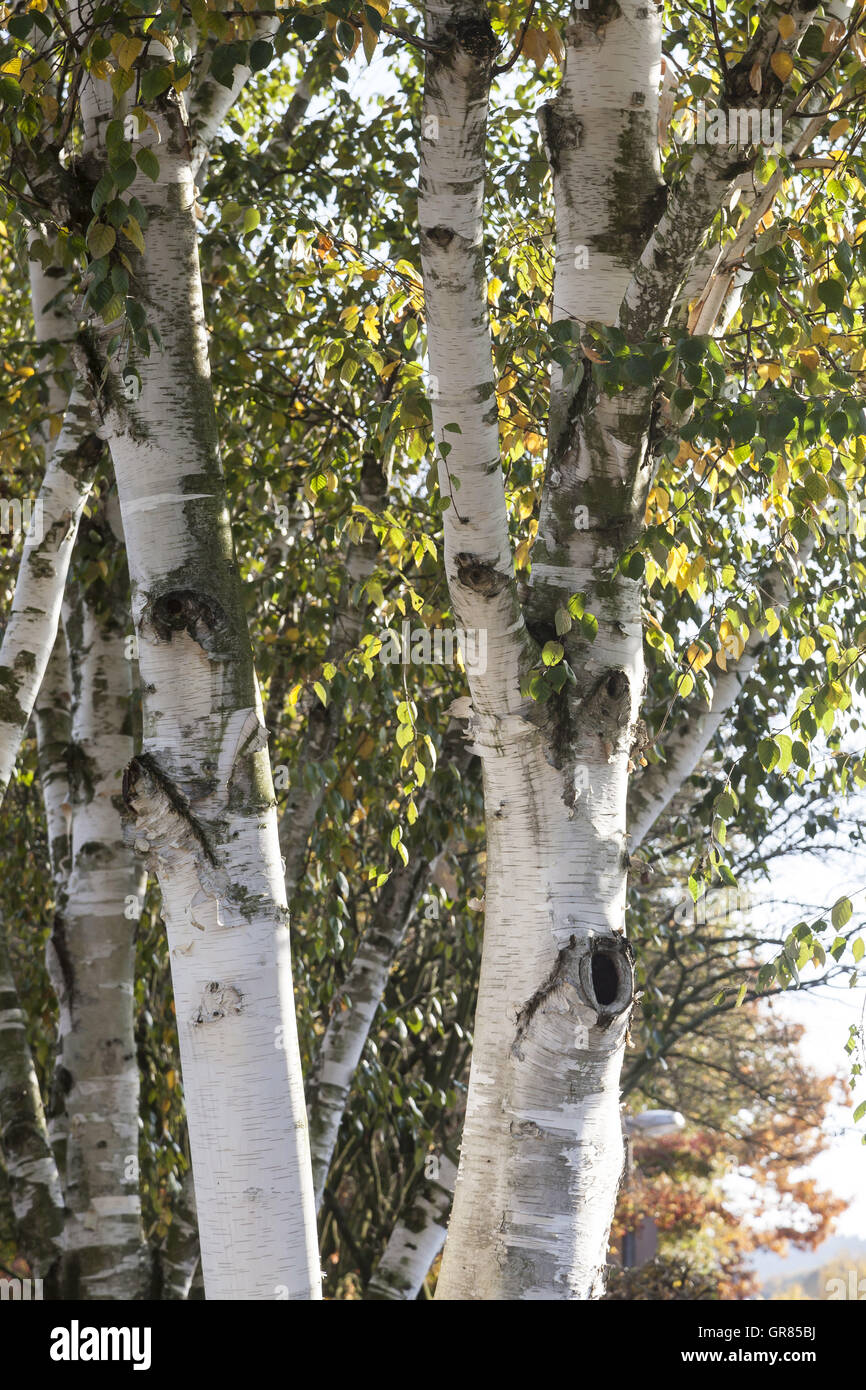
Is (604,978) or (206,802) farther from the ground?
(206,802)

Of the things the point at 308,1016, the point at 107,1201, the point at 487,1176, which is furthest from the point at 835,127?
the point at 308,1016

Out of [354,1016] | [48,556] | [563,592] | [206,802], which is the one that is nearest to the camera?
[206,802]

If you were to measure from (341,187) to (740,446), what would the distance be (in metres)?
3.41

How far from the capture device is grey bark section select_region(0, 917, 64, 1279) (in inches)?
150

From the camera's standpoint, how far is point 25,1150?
395cm

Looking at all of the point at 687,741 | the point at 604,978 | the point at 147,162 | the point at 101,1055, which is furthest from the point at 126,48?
the point at 687,741

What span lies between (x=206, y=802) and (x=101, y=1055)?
2150 millimetres

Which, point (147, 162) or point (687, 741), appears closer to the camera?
point (147, 162)

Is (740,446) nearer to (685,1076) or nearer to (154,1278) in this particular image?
(154,1278)

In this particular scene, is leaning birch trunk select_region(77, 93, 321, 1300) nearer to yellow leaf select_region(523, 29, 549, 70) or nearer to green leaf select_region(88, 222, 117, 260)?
green leaf select_region(88, 222, 117, 260)

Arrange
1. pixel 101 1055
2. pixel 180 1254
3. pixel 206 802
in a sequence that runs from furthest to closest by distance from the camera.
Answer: pixel 180 1254
pixel 101 1055
pixel 206 802

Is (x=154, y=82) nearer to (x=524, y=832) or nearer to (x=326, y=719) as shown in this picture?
(x=524, y=832)

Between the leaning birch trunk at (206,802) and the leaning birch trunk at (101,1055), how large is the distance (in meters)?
1.73

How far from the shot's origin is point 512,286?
4.34 m
